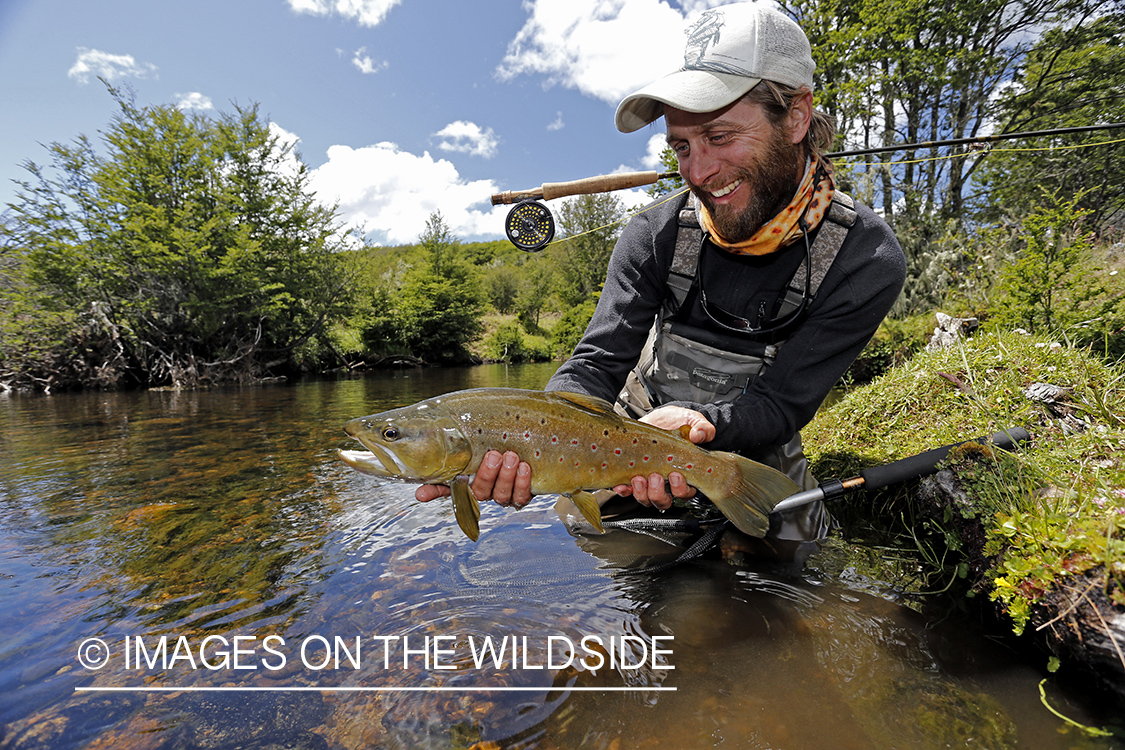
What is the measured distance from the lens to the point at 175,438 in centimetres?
870

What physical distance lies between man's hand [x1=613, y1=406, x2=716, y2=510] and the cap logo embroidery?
1.75 meters

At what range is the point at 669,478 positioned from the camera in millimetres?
2674

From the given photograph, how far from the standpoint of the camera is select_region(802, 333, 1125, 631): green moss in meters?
2.12

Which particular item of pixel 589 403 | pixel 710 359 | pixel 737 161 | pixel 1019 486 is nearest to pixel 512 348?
pixel 710 359

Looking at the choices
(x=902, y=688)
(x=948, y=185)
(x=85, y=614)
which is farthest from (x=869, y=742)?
(x=948, y=185)

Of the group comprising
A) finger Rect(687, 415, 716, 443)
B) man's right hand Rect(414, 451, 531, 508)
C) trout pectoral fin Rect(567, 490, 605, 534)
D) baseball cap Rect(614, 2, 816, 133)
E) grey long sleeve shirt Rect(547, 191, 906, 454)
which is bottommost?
trout pectoral fin Rect(567, 490, 605, 534)

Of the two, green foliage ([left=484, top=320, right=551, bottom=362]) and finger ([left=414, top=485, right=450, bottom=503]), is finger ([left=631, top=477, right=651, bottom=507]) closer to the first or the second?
finger ([left=414, top=485, right=450, bottom=503])

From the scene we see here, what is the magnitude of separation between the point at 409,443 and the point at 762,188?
7.32 feet

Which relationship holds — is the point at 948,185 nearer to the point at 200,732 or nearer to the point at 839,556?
the point at 839,556

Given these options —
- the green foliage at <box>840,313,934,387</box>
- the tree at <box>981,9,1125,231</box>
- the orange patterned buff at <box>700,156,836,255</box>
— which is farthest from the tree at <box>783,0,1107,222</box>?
the orange patterned buff at <box>700,156,836,255</box>

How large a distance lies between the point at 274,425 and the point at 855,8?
25362mm

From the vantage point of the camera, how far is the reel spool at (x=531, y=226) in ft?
20.9

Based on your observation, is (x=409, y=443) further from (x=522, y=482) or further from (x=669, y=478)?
(x=669, y=478)

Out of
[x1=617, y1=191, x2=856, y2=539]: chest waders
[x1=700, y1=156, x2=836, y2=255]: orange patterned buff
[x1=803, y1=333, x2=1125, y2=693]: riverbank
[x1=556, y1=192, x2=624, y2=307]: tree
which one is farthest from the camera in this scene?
[x1=556, y1=192, x2=624, y2=307]: tree
